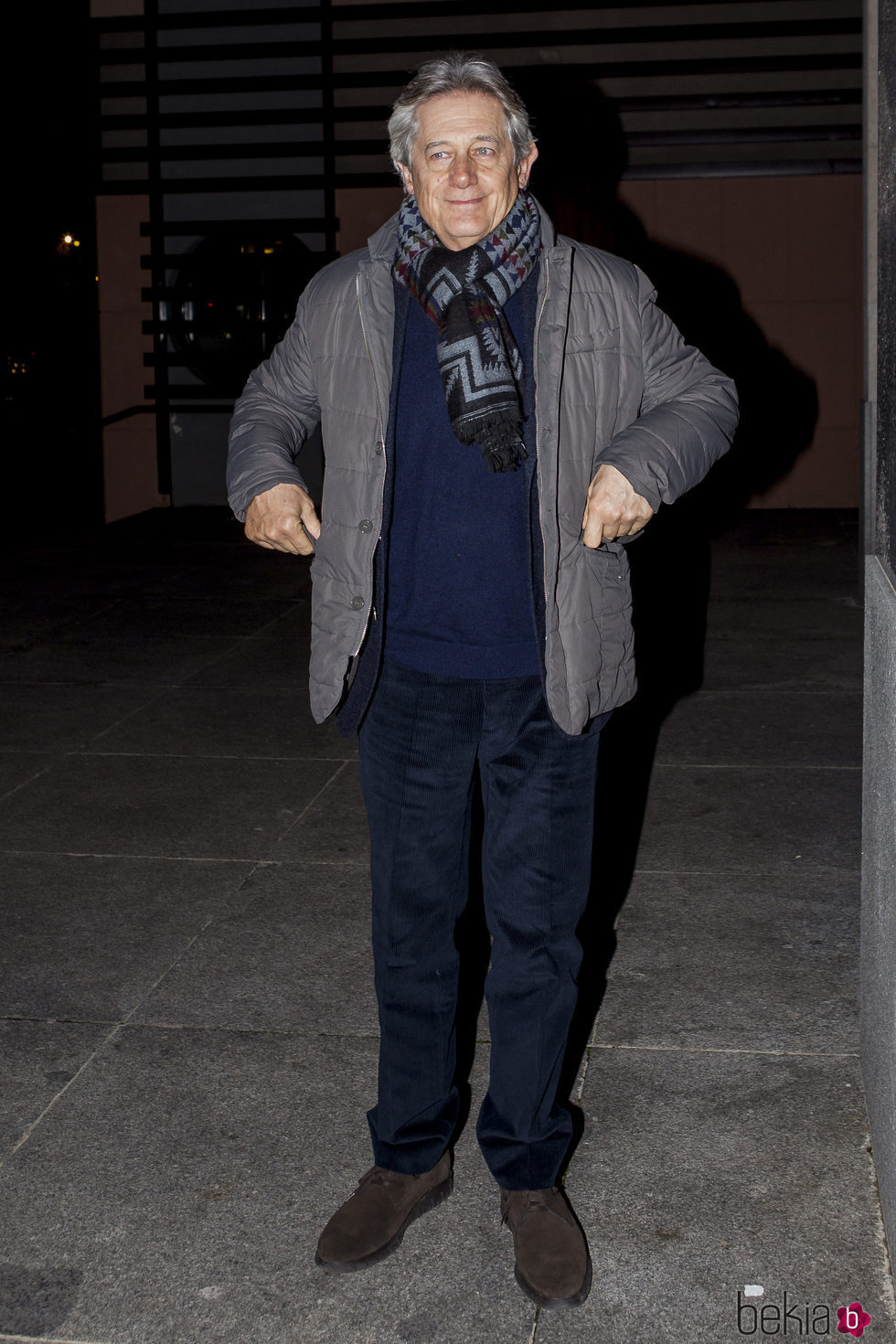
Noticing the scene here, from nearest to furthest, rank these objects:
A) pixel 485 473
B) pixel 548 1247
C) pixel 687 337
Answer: pixel 485 473, pixel 548 1247, pixel 687 337

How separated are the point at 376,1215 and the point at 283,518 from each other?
138cm

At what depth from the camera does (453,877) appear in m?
2.91

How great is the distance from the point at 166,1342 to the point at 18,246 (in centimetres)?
3101

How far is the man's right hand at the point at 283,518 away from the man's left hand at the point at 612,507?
0.52 meters

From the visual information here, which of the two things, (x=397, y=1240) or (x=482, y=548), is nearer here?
(x=482, y=548)

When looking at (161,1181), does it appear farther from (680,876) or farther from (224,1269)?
(680,876)

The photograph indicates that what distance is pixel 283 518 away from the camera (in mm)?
2754

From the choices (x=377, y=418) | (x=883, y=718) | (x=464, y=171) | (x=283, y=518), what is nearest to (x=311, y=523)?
(x=283, y=518)

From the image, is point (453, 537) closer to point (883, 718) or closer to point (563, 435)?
point (563, 435)

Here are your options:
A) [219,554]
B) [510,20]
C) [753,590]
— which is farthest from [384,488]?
[510,20]

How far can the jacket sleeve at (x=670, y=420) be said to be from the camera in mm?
2623

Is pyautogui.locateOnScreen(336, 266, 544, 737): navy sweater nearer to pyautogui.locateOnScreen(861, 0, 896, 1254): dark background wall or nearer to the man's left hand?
the man's left hand

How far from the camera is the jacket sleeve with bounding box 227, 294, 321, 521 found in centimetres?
282

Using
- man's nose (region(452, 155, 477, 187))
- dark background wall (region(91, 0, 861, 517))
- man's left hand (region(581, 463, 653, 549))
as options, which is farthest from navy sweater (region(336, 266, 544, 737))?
dark background wall (region(91, 0, 861, 517))
